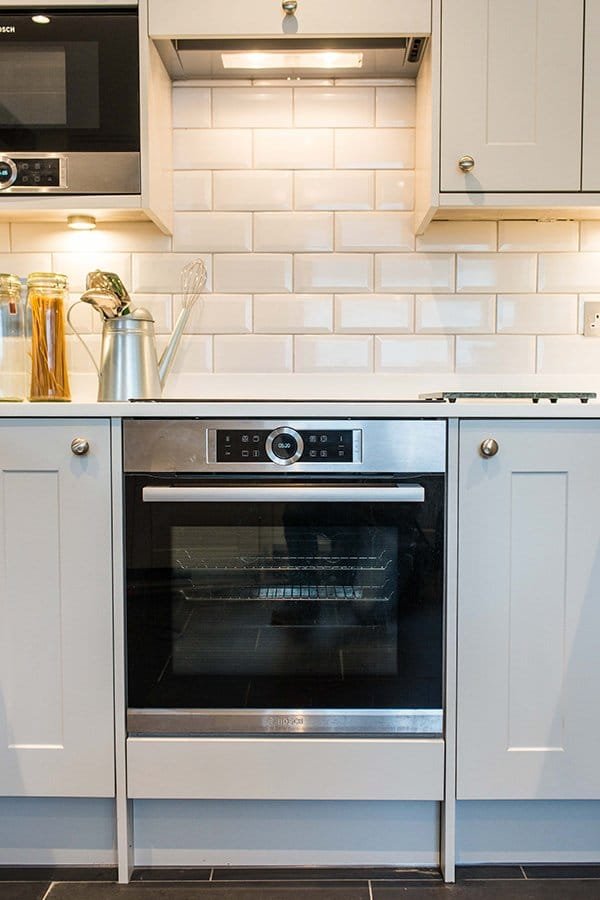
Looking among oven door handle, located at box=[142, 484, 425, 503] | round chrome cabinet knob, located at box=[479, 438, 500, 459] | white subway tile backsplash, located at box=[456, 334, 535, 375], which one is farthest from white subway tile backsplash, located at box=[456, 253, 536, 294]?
oven door handle, located at box=[142, 484, 425, 503]

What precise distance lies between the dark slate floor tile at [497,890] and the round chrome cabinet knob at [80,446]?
1.06 meters

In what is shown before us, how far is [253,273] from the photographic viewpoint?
2.05 metres

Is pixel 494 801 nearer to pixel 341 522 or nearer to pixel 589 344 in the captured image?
pixel 341 522

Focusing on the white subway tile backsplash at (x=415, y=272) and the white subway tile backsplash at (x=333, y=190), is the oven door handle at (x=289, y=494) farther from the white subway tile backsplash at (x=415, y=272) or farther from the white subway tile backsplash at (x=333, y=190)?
the white subway tile backsplash at (x=333, y=190)

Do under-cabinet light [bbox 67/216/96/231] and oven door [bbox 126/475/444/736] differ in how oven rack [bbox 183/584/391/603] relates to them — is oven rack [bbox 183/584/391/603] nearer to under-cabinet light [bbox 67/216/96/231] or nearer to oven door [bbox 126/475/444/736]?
oven door [bbox 126/475/444/736]

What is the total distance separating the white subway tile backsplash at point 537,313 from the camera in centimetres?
205

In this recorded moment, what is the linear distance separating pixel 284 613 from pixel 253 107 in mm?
1346

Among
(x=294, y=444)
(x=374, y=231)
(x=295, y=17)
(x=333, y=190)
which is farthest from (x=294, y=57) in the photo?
(x=294, y=444)

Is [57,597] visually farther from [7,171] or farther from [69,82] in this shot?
[69,82]

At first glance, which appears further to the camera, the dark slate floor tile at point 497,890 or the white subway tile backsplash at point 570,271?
the white subway tile backsplash at point 570,271

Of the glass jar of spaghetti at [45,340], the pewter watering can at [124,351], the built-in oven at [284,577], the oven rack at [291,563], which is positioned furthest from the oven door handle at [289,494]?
the glass jar of spaghetti at [45,340]

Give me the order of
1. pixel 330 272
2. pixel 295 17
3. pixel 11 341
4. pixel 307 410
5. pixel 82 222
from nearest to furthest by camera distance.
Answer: pixel 307 410, pixel 295 17, pixel 11 341, pixel 82 222, pixel 330 272

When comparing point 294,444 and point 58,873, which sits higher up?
point 294,444

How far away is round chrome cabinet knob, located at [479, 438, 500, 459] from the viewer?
4.92 ft
